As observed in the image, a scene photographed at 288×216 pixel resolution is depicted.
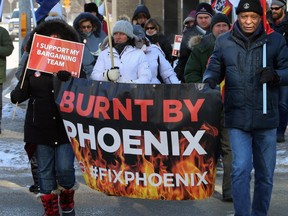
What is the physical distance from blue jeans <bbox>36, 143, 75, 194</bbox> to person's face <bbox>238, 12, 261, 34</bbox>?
164 cm

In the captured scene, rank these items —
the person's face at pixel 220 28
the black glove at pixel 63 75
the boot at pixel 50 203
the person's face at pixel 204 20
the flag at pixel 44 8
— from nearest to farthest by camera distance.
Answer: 1. the black glove at pixel 63 75
2. the boot at pixel 50 203
3. the person's face at pixel 220 28
4. the person's face at pixel 204 20
5. the flag at pixel 44 8

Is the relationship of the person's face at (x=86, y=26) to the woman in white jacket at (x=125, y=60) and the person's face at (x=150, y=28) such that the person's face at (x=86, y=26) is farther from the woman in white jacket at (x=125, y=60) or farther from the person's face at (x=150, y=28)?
the woman in white jacket at (x=125, y=60)

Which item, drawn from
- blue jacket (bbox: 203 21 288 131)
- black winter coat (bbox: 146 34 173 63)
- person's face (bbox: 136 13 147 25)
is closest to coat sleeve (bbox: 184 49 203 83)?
blue jacket (bbox: 203 21 288 131)

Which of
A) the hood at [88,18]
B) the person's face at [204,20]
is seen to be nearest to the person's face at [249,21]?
the person's face at [204,20]

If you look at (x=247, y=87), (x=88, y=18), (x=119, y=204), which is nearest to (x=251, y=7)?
(x=247, y=87)

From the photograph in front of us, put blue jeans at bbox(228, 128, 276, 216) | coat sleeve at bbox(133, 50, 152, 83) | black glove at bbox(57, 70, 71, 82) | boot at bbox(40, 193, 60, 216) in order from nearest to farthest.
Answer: blue jeans at bbox(228, 128, 276, 216) < black glove at bbox(57, 70, 71, 82) < boot at bbox(40, 193, 60, 216) < coat sleeve at bbox(133, 50, 152, 83)

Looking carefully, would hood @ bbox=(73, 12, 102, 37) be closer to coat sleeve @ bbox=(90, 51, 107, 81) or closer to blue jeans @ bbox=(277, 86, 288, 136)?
coat sleeve @ bbox=(90, 51, 107, 81)

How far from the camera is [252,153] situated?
5637 millimetres

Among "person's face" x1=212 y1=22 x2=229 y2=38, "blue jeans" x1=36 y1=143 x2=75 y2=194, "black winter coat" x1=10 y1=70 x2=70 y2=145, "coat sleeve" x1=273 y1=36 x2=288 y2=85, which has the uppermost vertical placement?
"person's face" x1=212 y1=22 x2=229 y2=38

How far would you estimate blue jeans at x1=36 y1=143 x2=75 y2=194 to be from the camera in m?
5.79

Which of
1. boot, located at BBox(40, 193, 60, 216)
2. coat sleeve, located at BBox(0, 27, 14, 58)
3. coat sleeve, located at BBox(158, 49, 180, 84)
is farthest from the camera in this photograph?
coat sleeve, located at BBox(0, 27, 14, 58)

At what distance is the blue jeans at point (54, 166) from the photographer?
5789 millimetres

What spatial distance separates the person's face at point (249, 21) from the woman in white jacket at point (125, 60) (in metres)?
1.39

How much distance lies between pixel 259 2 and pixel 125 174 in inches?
64.4
